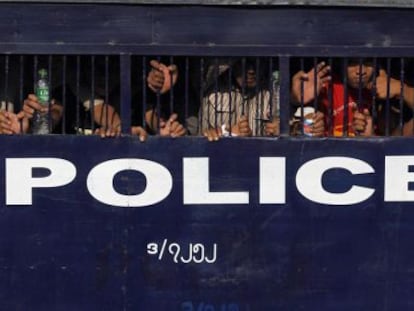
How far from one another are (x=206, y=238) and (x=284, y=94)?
98 cm

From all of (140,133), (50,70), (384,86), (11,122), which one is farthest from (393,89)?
(11,122)

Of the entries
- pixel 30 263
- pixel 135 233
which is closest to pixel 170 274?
pixel 135 233

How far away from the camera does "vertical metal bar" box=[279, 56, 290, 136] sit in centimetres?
713

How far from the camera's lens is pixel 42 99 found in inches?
284

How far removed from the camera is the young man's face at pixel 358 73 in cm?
725

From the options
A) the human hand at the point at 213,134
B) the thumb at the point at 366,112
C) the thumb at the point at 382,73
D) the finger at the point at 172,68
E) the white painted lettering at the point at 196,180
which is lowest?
the white painted lettering at the point at 196,180

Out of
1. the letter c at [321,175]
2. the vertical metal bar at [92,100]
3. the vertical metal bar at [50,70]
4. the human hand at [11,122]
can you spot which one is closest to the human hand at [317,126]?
the letter c at [321,175]

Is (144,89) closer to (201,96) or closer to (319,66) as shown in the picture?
(201,96)

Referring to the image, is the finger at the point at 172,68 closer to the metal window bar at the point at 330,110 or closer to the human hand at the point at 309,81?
the human hand at the point at 309,81

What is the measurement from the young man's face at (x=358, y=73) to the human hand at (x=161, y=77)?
1.06m

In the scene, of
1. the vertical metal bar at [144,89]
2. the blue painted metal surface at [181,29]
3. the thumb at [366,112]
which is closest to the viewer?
the blue painted metal surface at [181,29]

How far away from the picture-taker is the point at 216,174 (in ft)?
23.4

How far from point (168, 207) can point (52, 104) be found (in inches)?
37.3

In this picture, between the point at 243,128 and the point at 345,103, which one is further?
the point at 345,103
